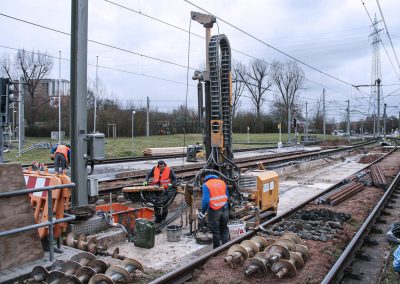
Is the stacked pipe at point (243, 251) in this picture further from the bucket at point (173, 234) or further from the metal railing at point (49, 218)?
the metal railing at point (49, 218)

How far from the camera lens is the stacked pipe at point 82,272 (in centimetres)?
559

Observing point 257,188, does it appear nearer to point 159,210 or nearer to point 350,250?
point 159,210

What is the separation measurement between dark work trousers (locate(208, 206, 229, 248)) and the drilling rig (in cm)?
175

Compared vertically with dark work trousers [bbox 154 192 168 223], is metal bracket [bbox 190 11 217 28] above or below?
above

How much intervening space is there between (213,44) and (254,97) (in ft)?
259

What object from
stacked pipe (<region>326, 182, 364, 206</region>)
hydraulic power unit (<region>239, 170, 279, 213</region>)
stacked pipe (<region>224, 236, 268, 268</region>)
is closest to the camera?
stacked pipe (<region>224, 236, 268, 268</region>)

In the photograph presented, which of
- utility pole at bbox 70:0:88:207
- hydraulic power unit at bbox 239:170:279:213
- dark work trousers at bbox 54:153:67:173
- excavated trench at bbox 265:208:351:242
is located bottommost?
excavated trench at bbox 265:208:351:242

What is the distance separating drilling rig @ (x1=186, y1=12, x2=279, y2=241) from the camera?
1055 cm

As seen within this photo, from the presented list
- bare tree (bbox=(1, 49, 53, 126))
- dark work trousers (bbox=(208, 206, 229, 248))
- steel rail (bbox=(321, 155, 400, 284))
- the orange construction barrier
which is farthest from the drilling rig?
bare tree (bbox=(1, 49, 53, 126))

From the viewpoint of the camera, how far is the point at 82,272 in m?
5.86

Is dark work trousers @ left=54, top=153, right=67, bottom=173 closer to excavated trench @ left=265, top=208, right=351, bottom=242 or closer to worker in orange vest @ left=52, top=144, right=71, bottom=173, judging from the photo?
worker in orange vest @ left=52, top=144, right=71, bottom=173

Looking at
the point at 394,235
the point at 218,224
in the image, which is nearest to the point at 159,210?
the point at 218,224

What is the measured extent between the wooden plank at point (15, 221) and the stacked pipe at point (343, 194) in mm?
9846

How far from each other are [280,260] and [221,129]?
187 inches
